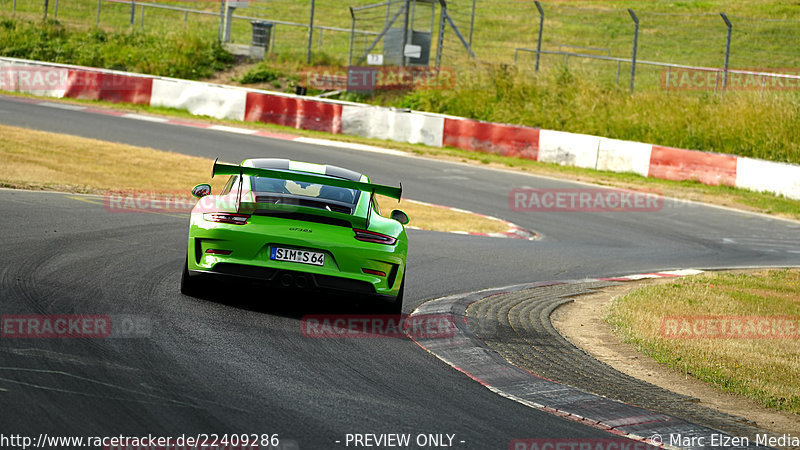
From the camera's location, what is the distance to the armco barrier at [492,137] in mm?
24125

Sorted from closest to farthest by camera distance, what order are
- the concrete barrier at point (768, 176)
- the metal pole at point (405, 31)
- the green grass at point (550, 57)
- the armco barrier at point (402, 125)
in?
the concrete barrier at point (768, 176), the armco barrier at point (402, 125), the green grass at point (550, 57), the metal pole at point (405, 31)

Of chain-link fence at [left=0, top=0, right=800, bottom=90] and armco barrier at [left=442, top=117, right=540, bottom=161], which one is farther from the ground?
chain-link fence at [left=0, top=0, right=800, bottom=90]

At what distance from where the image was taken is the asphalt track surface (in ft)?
16.7

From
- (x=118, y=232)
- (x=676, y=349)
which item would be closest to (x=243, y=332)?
(x=676, y=349)

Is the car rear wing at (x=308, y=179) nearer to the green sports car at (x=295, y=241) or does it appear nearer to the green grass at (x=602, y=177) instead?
the green sports car at (x=295, y=241)

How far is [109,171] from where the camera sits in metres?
16.9

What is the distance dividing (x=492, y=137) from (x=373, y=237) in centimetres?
1700

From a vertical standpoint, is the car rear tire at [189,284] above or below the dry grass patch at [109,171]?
below

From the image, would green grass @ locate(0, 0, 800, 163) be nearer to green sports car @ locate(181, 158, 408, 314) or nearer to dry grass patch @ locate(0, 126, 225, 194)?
dry grass patch @ locate(0, 126, 225, 194)

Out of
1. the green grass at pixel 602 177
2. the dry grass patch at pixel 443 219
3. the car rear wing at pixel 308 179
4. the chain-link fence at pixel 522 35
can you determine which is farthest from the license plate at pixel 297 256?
the chain-link fence at pixel 522 35

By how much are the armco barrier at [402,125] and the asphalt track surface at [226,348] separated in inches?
260

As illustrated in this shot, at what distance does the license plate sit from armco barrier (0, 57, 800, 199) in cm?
1534

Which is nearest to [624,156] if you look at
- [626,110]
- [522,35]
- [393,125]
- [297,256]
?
[626,110]

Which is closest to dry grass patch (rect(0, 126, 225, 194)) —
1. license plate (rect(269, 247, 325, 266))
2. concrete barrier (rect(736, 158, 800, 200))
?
license plate (rect(269, 247, 325, 266))
